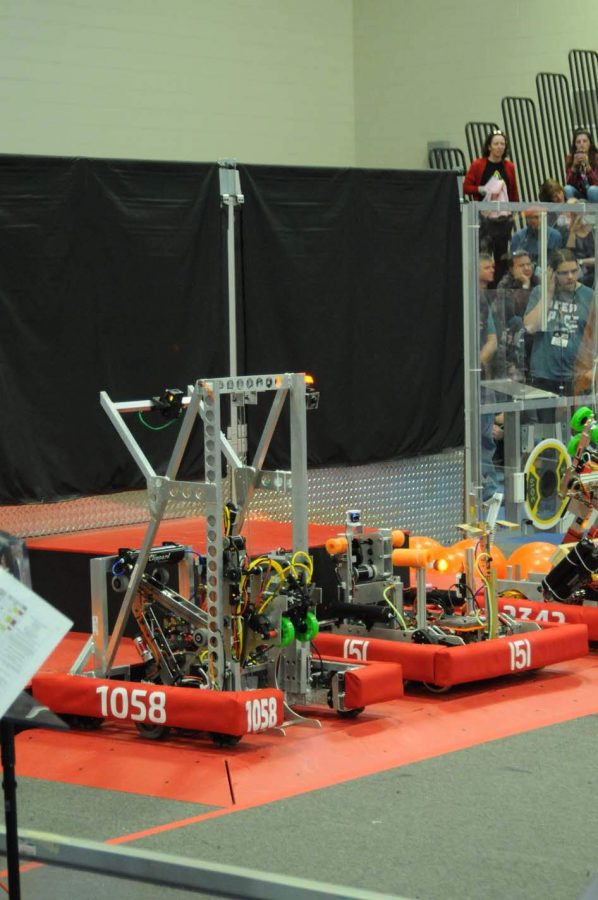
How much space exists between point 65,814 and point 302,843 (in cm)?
92

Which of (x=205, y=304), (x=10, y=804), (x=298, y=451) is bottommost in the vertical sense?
(x=10, y=804)

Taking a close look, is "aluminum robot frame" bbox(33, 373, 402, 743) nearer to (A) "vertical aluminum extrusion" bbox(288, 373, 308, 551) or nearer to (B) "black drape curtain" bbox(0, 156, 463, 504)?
(A) "vertical aluminum extrusion" bbox(288, 373, 308, 551)

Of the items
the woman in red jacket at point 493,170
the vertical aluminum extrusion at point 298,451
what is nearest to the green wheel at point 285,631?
the vertical aluminum extrusion at point 298,451

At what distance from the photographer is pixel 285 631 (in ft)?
20.3

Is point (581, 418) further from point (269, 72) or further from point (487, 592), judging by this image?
point (269, 72)

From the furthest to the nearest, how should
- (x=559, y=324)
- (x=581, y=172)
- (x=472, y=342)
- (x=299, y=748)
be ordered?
(x=581, y=172), (x=559, y=324), (x=472, y=342), (x=299, y=748)

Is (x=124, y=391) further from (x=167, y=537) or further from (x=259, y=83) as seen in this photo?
(x=259, y=83)

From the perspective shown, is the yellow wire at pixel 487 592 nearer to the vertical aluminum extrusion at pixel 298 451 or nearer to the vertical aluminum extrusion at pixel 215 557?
the vertical aluminum extrusion at pixel 298 451

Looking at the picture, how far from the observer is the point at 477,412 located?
9781 millimetres

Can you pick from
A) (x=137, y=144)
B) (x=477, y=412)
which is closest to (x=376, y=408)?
(x=477, y=412)

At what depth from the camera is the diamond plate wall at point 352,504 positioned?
28.4 feet

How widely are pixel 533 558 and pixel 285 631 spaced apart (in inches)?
119

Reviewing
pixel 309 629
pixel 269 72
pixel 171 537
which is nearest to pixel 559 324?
pixel 171 537

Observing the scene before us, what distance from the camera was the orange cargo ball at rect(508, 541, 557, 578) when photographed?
877 centimetres
